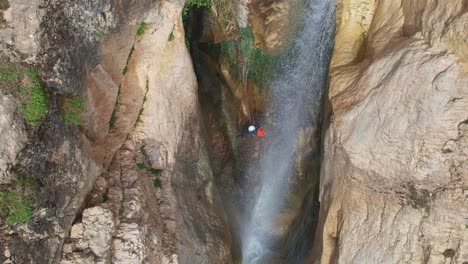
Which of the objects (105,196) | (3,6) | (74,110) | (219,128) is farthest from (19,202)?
(219,128)

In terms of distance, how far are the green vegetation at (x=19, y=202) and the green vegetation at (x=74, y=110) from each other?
1031 mm

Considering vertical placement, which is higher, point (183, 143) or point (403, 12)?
point (403, 12)

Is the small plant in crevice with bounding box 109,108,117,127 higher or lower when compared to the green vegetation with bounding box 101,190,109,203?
higher

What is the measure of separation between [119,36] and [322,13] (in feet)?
17.7

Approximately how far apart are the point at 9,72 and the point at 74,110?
1.07 m

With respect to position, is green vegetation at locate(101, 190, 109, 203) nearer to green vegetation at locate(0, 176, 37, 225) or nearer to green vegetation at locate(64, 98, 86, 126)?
green vegetation at locate(64, 98, 86, 126)

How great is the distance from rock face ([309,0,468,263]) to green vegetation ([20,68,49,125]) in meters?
5.01

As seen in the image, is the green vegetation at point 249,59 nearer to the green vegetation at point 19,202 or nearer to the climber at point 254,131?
the climber at point 254,131

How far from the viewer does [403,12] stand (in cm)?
785

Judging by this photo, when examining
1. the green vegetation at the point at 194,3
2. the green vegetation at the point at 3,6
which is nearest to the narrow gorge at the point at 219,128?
the green vegetation at the point at 3,6

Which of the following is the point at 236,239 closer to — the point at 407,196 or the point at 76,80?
the point at 407,196

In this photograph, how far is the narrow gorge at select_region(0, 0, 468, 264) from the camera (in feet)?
17.7

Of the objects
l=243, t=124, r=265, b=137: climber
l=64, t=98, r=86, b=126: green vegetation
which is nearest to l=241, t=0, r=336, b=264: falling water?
l=243, t=124, r=265, b=137: climber

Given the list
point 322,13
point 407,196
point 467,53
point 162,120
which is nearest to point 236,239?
point 162,120
